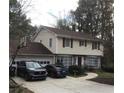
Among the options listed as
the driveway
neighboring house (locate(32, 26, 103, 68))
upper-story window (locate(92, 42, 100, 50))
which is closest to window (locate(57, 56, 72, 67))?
neighboring house (locate(32, 26, 103, 68))

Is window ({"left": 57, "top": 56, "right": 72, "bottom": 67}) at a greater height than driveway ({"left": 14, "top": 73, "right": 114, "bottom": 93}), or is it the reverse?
window ({"left": 57, "top": 56, "right": 72, "bottom": 67})

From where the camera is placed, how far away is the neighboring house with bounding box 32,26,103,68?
17078 millimetres

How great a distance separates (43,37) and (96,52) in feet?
19.8

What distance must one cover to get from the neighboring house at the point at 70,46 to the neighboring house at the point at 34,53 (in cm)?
54

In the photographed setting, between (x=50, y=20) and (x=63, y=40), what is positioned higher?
(x=50, y=20)

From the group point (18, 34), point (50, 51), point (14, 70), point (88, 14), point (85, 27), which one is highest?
point (88, 14)

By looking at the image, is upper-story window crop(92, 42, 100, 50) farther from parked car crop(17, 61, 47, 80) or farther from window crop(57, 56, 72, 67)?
parked car crop(17, 61, 47, 80)

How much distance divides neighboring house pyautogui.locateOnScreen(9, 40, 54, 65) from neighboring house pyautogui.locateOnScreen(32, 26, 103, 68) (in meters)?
0.54

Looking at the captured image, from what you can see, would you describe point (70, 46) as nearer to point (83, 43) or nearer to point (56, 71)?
point (83, 43)

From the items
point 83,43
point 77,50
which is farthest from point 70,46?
point 83,43
